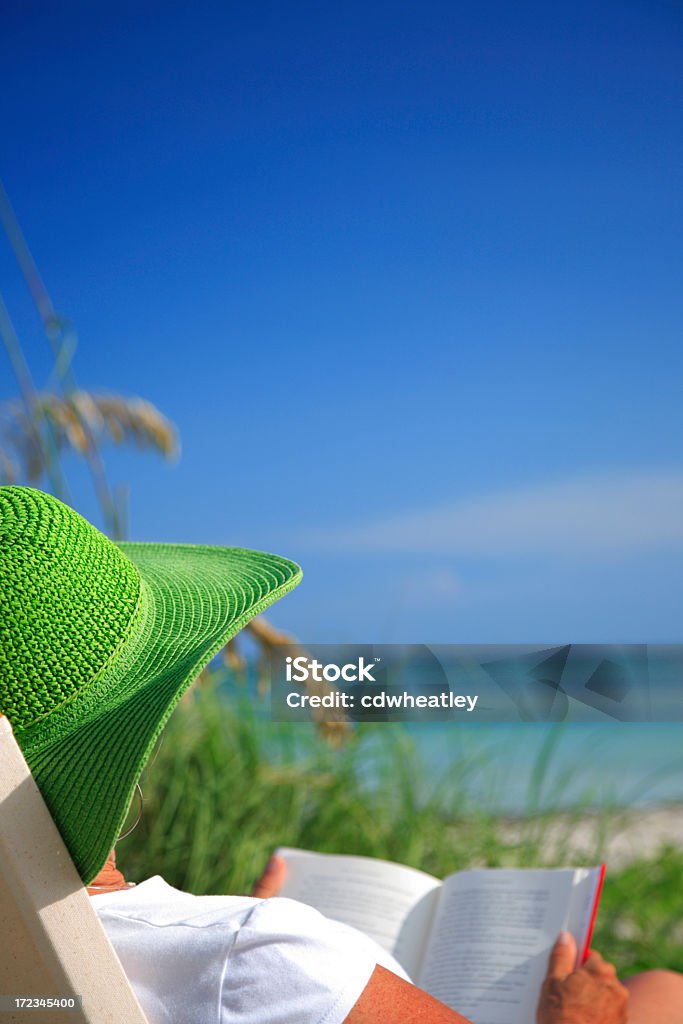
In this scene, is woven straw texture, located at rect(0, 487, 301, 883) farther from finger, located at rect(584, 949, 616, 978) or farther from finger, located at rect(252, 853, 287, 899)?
finger, located at rect(252, 853, 287, 899)

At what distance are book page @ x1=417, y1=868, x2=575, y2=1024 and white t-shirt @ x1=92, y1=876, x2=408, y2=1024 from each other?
62 cm

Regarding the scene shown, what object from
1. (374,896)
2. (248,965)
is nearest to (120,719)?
(248,965)

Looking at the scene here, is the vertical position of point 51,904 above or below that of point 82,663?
below

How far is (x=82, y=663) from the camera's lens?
0.62 m

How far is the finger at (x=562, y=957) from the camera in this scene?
1156 millimetres

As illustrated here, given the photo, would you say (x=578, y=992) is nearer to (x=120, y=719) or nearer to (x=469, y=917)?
(x=469, y=917)

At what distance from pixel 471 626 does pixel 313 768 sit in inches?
620

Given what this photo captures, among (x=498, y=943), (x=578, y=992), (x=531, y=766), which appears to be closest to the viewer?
A: (x=578, y=992)

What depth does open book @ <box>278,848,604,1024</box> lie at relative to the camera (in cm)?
119

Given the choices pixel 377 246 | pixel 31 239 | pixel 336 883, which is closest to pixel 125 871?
pixel 336 883

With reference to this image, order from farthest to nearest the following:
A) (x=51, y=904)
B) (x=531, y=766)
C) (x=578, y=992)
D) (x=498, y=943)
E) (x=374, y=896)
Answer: (x=531, y=766), (x=374, y=896), (x=498, y=943), (x=578, y=992), (x=51, y=904)

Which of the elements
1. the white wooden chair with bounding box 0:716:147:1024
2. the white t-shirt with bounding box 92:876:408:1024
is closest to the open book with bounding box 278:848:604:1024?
the white t-shirt with bounding box 92:876:408:1024

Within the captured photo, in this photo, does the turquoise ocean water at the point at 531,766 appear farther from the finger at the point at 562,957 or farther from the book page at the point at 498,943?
the finger at the point at 562,957

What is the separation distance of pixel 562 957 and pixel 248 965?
0.70 m
